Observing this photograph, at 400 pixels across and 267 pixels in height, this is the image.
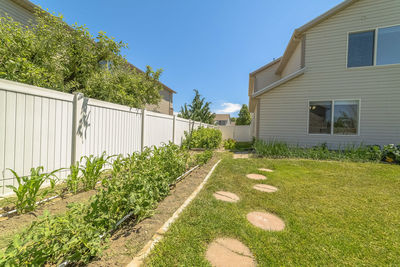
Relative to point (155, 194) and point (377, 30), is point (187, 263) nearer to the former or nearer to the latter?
point (155, 194)

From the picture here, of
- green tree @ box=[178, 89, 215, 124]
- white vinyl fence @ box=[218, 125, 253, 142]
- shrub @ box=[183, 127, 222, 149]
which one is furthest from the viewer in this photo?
green tree @ box=[178, 89, 215, 124]

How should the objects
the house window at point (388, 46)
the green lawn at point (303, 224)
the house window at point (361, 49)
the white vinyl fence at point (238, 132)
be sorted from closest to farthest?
1. the green lawn at point (303, 224)
2. the house window at point (388, 46)
3. the house window at point (361, 49)
4. the white vinyl fence at point (238, 132)

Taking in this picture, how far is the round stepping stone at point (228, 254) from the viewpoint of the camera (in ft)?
4.92

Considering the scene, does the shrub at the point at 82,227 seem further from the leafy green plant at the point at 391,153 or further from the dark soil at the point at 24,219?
the leafy green plant at the point at 391,153

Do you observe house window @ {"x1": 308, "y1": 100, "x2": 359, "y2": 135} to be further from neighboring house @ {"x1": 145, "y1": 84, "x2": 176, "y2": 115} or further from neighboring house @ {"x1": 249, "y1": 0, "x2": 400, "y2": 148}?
neighboring house @ {"x1": 145, "y1": 84, "x2": 176, "y2": 115}

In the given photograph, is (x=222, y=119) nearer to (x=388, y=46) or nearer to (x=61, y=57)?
(x=388, y=46)

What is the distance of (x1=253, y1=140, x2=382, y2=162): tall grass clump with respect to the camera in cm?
561

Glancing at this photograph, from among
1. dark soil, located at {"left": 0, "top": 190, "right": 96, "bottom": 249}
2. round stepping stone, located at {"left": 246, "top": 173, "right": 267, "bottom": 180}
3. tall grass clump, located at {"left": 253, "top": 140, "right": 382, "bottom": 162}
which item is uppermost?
tall grass clump, located at {"left": 253, "top": 140, "right": 382, "bottom": 162}

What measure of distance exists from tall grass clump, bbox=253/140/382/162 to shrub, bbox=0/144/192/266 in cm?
536

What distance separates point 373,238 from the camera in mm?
1826

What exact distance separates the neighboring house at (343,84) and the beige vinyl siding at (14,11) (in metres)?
9.91

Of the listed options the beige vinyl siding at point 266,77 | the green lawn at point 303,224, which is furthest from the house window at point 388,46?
the beige vinyl siding at point 266,77

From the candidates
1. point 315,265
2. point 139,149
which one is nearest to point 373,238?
point 315,265

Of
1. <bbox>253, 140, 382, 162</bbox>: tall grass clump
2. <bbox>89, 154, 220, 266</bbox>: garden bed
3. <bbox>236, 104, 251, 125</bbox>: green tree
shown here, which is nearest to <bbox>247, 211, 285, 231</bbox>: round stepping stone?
<bbox>89, 154, 220, 266</bbox>: garden bed
